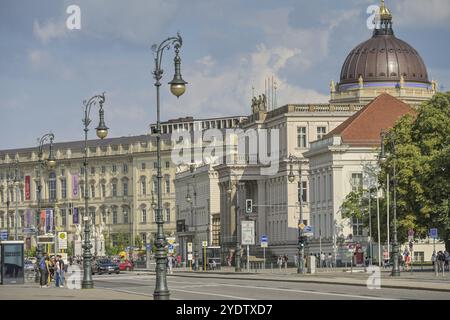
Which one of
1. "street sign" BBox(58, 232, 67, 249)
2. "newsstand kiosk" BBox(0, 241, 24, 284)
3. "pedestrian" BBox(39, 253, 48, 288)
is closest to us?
"pedestrian" BBox(39, 253, 48, 288)

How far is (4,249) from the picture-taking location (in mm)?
78375

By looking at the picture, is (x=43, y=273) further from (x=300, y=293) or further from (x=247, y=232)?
(x=247, y=232)

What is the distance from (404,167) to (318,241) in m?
31.5

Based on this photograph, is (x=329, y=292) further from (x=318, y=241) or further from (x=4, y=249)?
(x=318, y=241)

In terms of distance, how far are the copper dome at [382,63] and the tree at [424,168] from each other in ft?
171

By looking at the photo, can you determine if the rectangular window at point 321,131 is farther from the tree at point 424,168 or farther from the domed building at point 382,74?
the tree at point 424,168

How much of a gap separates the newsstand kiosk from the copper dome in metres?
93.7

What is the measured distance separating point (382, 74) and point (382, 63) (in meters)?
1.38

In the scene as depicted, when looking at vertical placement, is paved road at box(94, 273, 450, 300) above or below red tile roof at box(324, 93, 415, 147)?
below

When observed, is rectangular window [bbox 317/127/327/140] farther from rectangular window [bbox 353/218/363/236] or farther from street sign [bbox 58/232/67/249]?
street sign [bbox 58/232/67/249]

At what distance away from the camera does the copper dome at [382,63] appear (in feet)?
553

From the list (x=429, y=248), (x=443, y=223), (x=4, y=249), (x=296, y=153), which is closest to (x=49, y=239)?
(x=4, y=249)

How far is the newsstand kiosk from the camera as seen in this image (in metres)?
78.1

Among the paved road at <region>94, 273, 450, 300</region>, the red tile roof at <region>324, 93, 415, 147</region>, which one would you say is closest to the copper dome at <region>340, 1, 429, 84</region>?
the red tile roof at <region>324, 93, 415, 147</region>
